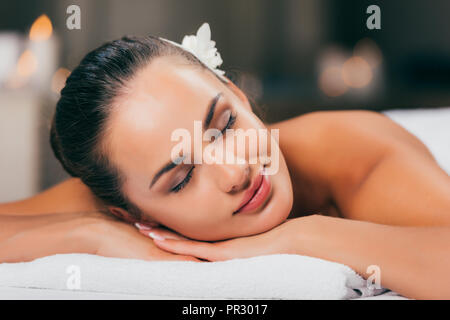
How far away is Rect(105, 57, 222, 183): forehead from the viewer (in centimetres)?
75

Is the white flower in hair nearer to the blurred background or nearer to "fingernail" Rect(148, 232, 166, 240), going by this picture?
"fingernail" Rect(148, 232, 166, 240)

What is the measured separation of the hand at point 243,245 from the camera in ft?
2.47

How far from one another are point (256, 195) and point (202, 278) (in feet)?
0.58

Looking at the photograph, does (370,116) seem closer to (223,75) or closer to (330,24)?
(223,75)

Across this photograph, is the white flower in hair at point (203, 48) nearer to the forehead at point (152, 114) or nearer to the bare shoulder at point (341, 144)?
the forehead at point (152, 114)

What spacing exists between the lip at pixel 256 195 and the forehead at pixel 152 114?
0.49 ft

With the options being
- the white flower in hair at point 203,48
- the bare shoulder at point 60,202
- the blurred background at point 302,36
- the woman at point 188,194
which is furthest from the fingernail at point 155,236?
the blurred background at point 302,36

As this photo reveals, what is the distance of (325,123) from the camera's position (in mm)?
1114

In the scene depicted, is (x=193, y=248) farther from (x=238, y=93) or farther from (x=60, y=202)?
(x=60, y=202)

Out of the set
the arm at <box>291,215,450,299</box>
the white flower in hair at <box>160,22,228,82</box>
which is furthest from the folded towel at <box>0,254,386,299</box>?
the white flower in hair at <box>160,22,228,82</box>

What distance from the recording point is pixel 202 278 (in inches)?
27.5

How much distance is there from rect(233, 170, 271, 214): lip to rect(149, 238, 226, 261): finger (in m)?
0.08
